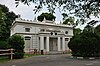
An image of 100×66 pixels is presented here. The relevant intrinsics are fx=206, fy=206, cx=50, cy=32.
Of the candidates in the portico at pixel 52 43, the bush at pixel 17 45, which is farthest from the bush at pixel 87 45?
the portico at pixel 52 43

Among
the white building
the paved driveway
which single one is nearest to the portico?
the white building

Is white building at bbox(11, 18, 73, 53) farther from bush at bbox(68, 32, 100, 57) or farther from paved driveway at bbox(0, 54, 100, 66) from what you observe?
paved driveway at bbox(0, 54, 100, 66)

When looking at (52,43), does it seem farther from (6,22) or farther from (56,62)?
(56,62)

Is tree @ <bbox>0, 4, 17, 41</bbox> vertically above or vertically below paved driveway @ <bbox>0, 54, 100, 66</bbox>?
above

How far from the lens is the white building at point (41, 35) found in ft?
112

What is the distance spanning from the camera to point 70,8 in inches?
154

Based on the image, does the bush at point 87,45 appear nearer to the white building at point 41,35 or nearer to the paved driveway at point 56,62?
the paved driveway at point 56,62

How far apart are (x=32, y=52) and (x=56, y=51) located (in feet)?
15.0

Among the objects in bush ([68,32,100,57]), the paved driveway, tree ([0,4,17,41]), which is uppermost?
tree ([0,4,17,41])

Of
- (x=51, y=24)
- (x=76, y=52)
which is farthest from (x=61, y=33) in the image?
(x=76, y=52)

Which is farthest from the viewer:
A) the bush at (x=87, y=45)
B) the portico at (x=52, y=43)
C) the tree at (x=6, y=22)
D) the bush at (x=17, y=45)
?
the tree at (x=6, y=22)

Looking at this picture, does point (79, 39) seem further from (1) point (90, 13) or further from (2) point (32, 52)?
(1) point (90, 13)

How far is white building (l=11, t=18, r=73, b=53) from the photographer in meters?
34.1

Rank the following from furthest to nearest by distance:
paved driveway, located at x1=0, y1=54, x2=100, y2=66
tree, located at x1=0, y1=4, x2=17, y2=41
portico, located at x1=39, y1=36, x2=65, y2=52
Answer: tree, located at x1=0, y1=4, x2=17, y2=41 → portico, located at x1=39, y1=36, x2=65, y2=52 → paved driveway, located at x1=0, y1=54, x2=100, y2=66
